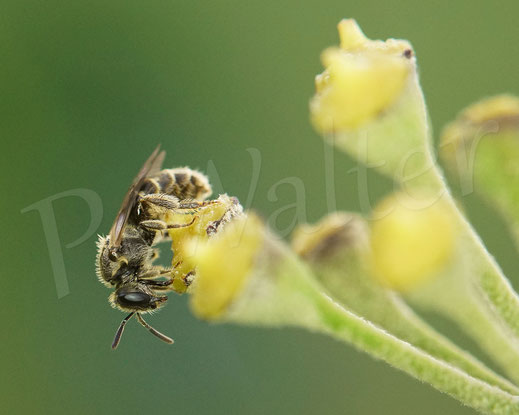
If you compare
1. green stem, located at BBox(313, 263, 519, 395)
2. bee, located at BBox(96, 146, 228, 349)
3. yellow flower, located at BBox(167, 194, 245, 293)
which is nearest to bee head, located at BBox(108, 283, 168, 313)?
bee, located at BBox(96, 146, 228, 349)

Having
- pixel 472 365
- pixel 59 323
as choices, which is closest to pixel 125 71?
pixel 59 323

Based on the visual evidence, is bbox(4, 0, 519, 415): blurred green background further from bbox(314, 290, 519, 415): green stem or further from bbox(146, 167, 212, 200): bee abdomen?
bbox(314, 290, 519, 415): green stem

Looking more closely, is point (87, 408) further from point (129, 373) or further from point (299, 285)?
point (299, 285)

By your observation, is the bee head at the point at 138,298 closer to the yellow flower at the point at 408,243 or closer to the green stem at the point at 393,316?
the green stem at the point at 393,316

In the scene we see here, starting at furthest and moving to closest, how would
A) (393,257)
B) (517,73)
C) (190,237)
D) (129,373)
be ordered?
1. (129,373)
2. (517,73)
3. (190,237)
4. (393,257)

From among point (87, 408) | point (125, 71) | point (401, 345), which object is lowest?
point (87, 408)
